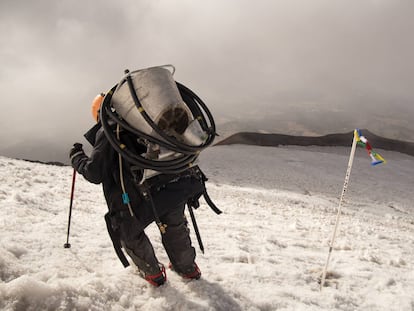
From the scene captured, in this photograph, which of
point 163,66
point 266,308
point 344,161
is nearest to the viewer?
point 163,66

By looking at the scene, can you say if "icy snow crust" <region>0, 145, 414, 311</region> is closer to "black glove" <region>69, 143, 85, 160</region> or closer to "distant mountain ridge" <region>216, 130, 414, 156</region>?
"black glove" <region>69, 143, 85, 160</region>

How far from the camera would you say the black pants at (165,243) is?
345 centimetres

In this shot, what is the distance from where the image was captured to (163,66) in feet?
11.1

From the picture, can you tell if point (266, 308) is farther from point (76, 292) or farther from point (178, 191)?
point (76, 292)

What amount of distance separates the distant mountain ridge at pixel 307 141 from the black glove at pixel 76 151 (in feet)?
79.9

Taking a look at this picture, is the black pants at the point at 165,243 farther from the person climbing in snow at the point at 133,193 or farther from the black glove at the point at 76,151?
the black glove at the point at 76,151

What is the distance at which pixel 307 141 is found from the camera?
29531 mm

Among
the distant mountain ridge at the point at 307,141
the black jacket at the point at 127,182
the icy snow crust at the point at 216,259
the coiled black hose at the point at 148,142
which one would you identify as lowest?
the distant mountain ridge at the point at 307,141

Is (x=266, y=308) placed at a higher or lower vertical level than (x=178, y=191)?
lower

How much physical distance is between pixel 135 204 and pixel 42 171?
8.14 metres

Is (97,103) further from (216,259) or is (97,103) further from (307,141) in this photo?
(307,141)

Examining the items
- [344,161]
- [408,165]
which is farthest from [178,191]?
[408,165]

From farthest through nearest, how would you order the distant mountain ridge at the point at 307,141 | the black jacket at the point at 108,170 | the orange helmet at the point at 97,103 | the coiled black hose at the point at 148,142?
1. the distant mountain ridge at the point at 307,141
2. the orange helmet at the point at 97,103
3. the black jacket at the point at 108,170
4. the coiled black hose at the point at 148,142

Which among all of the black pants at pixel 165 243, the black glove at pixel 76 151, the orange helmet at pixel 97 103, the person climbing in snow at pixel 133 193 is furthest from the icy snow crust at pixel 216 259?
the orange helmet at pixel 97 103
